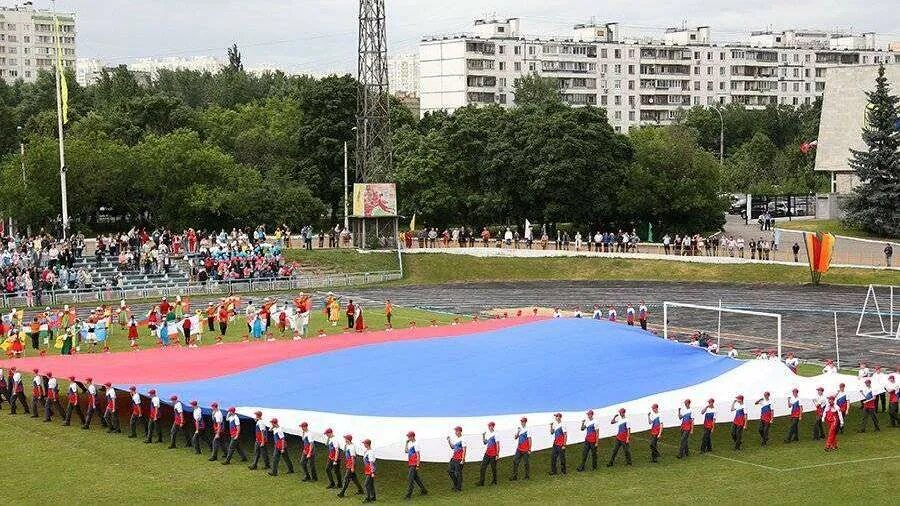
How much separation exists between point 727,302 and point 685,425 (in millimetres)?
28479

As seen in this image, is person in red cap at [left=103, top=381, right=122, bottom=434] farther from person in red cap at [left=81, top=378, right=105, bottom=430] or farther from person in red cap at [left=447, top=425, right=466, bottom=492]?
person in red cap at [left=447, top=425, right=466, bottom=492]

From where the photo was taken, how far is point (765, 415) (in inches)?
1096

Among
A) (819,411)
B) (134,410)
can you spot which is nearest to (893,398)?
(819,411)

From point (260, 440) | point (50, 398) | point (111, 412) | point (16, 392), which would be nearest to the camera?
point (260, 440)

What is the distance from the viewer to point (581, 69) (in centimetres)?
13412

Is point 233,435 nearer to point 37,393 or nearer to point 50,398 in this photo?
point 50,398

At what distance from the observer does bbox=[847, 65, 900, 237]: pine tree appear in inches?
2923

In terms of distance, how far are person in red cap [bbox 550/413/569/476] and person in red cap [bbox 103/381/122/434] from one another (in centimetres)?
1112

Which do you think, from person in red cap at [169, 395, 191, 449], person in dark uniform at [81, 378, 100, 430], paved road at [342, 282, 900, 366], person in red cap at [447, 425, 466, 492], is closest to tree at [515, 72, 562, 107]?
paved road at [342, 282, 900, 366]

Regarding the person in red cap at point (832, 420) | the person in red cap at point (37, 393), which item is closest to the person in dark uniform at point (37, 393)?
the person in red cap at point (37, 393)

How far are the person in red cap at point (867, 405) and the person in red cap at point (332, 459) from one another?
41.9 ft

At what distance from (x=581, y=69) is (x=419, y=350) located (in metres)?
105

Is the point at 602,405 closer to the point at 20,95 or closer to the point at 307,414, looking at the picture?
the point at 307,414

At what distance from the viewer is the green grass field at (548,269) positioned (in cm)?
6159
